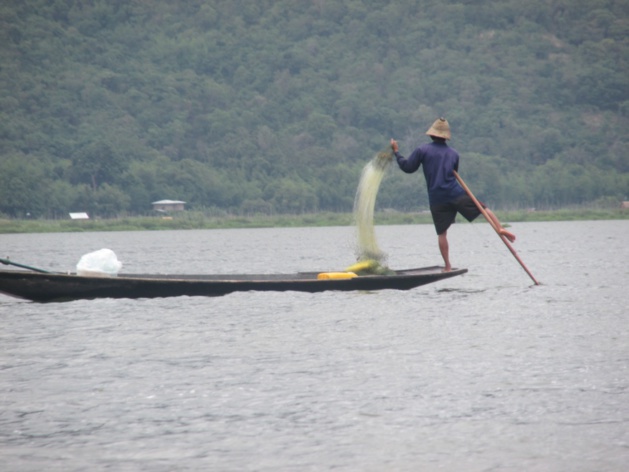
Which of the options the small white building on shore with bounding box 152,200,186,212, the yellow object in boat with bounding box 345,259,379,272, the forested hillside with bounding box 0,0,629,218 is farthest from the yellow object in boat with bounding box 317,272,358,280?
the small white building on shore with bounding box 152,200,186,212

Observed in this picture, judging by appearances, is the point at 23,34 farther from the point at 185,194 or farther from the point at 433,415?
the point at 433,415

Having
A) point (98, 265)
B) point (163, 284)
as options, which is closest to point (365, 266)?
point (163, 284)

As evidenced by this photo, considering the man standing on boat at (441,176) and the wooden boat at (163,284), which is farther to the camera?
the man standing on boat at (441,176)

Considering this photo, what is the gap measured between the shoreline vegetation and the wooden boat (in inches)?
2988

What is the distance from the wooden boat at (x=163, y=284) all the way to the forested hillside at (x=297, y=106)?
98.3 metres

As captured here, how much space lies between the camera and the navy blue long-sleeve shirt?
17.4m

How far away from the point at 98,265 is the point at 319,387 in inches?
299

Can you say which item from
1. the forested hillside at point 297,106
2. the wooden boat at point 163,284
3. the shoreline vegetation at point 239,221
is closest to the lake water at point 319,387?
the wooden boat at point 163,284

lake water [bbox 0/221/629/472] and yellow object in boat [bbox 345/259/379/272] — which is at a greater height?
yellow object in boat [bbox 345/259/379/272]

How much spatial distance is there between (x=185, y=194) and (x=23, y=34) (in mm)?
72953

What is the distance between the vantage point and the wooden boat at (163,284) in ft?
51.6

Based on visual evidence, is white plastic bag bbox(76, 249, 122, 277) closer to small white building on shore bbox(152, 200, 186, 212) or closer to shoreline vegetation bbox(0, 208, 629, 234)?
shoreline vegetation bbox(0, 208, 629, 234)

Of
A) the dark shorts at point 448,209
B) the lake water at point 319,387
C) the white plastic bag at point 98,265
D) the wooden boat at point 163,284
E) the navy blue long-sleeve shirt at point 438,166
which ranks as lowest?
the lake water at point 319,387

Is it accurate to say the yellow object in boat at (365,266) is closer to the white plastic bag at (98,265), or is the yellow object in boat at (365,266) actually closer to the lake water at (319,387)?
the lake water at (319,387)
